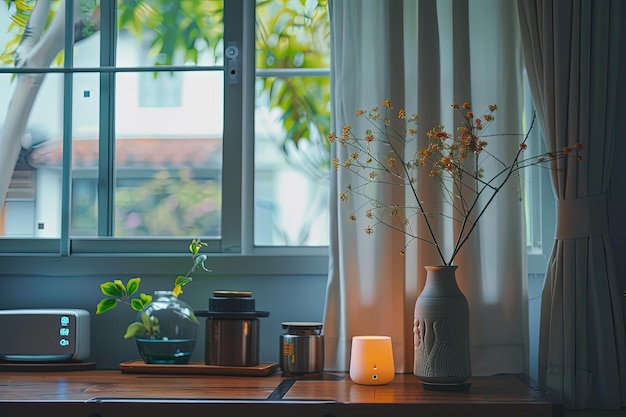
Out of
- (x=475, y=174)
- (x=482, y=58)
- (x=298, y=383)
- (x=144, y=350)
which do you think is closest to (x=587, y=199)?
(x=475, y=174)

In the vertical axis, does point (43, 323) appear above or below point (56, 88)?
below

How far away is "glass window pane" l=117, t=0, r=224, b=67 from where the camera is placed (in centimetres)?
292

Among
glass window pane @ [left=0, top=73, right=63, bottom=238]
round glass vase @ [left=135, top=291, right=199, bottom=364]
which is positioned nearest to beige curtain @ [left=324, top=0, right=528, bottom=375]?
round glass vase @ [left=135, top=291, right=199, bottom=364]

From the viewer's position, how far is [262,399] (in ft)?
6.61

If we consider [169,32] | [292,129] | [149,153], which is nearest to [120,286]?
[149,153]

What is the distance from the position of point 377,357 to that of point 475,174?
63 centimetres

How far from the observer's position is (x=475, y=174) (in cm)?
252

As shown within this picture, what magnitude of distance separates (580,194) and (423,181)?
45 centimetres

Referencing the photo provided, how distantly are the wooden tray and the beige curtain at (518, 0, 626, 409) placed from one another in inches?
32.0

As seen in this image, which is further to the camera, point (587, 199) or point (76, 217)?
point (76, 217)

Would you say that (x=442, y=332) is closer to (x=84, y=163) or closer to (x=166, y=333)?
(x=166, y=333)

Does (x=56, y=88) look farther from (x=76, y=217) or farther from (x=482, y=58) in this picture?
(x=482, y=58)

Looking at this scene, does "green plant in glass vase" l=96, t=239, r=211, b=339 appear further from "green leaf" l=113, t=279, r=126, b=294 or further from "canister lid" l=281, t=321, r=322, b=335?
"canister lid" l=281, t=321, r=322, b=335

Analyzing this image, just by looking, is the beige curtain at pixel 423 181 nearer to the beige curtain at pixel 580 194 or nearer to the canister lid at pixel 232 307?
the beige curtain at pixel 580 194
